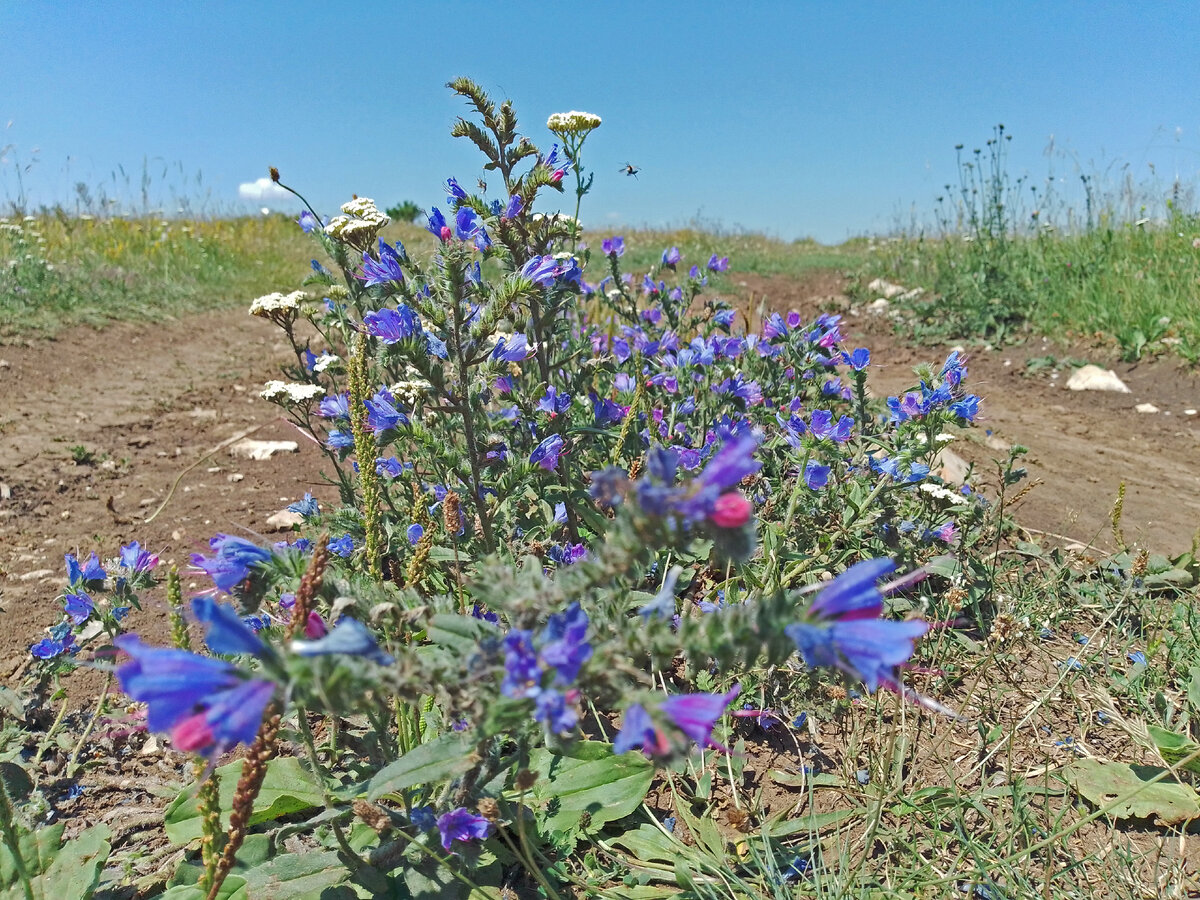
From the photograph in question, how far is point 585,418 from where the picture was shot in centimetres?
241

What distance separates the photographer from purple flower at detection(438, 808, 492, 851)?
1.18 meters

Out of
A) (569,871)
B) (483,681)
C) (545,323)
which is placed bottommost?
(569,871)

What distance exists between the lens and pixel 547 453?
1927 millimetres

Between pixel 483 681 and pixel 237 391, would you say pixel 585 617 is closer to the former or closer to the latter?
pixel 483 681


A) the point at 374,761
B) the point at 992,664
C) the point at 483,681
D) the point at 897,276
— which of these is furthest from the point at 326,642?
the point at 897,276

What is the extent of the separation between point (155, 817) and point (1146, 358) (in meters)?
5.88

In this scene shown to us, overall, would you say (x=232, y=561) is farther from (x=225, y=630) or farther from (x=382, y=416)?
(x=382, y=416)

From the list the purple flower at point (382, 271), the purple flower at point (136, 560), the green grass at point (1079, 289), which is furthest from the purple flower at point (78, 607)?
the green grass at point (1079, 289)

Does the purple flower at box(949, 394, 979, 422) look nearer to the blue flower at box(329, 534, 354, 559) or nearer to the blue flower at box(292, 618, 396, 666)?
the blue flower at box(329, 534, 354, 559)

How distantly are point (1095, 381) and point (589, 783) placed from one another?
4794mm

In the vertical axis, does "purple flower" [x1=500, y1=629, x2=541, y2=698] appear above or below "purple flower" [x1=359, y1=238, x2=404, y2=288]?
below

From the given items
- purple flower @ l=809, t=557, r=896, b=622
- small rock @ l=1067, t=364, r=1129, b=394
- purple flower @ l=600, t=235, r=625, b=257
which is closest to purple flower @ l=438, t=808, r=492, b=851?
purple flower @ l=809, t=557, r=896, b=622

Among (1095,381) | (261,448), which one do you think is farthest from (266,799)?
(1095,381)

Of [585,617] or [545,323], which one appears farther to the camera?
[545,323]
